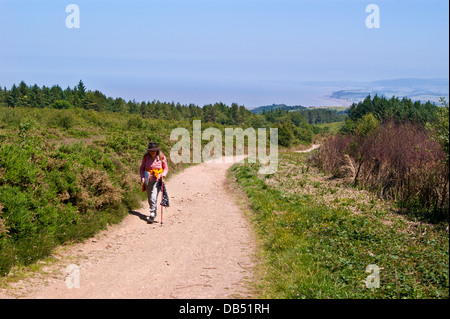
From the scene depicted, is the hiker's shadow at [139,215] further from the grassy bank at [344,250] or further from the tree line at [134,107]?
the tree line at [134,107]

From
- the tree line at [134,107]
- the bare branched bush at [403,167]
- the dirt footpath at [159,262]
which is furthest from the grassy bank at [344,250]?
the tree line at [134,107]

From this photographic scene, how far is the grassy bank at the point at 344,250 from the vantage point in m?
5.54

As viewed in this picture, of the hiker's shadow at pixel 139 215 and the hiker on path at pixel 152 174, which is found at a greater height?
the hiker on path at pixel 152 174

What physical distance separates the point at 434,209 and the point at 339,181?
695cm

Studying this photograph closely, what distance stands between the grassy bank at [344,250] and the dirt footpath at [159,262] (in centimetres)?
58

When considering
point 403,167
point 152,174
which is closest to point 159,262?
point 152,174

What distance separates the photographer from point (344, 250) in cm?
728

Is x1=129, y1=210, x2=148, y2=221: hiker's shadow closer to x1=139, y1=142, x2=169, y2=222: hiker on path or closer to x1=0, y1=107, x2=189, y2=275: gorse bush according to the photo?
x1=0, y1=107, x2=189, y2=275: gorse bush

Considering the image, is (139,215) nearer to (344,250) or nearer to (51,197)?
(51,197)

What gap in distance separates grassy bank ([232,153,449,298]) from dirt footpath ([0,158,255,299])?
58 cm

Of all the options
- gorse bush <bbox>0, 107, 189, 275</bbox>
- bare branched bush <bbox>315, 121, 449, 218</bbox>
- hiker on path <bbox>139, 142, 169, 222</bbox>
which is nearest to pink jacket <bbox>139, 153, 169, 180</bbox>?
hiker on path <bbox>139, 142, 169, 222</bbox>

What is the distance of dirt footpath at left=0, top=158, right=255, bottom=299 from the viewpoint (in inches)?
228
